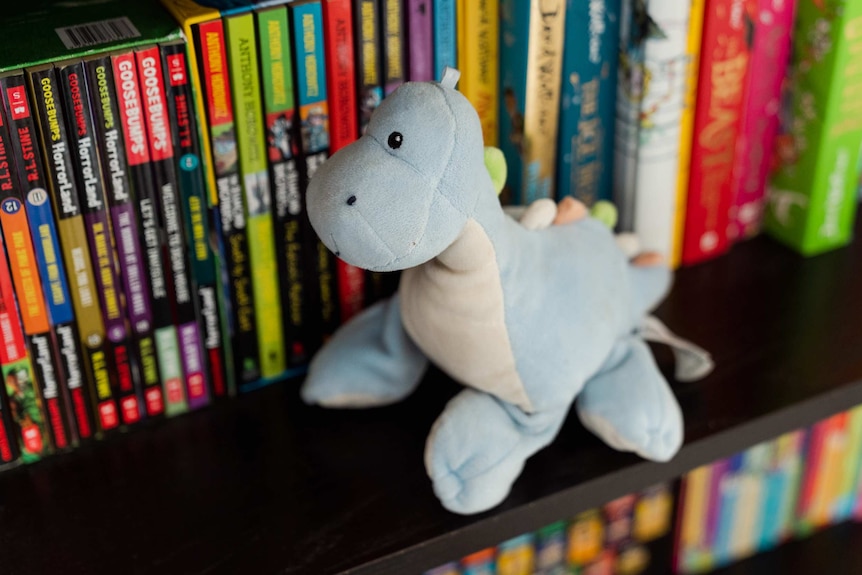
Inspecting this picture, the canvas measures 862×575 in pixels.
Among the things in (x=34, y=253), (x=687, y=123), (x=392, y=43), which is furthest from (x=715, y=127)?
(x=34, y=253)

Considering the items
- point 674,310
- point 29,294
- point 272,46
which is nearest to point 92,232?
point 29,294

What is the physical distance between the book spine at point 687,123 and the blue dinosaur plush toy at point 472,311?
0.07 metres

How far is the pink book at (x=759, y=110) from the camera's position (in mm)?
764

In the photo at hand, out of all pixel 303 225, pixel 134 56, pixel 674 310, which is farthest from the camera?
pixel 674 310

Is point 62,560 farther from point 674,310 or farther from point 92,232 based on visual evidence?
point 674,310

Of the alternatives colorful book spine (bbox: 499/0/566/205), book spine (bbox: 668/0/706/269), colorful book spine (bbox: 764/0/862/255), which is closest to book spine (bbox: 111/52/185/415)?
colorful book spine (bbox: 499/0/566/205)

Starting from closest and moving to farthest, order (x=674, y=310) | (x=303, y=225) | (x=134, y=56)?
(x=134, y=56)
(x=303, y=225)
(x=674, y=310)

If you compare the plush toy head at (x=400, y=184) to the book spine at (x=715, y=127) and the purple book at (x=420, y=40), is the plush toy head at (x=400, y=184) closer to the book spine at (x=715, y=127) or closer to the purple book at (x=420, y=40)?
the purple book at (x=420, y=40)

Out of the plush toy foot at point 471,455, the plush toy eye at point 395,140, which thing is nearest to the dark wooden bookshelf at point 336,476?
the plush toy foot at point 471,455

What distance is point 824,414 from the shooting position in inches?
30.2

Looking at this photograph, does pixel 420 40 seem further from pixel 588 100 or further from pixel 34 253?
pixel 34 253

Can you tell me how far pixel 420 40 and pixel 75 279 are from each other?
260mm

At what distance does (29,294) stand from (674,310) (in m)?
0.47

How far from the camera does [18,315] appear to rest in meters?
0.65
